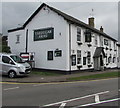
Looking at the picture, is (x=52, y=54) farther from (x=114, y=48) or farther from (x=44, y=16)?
(x=114, y=48)

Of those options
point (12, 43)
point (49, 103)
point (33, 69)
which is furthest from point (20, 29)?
point (49, 103)

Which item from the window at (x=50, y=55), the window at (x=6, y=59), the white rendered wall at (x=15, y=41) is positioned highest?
the white rendered wall at (x=15, y=41)

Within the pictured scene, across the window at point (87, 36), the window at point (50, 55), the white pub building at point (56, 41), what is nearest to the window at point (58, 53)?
the white pub building at point (56, 41)

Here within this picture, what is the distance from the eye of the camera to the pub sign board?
835 inches

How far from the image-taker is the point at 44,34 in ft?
71.6

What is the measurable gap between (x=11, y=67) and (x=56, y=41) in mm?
7527

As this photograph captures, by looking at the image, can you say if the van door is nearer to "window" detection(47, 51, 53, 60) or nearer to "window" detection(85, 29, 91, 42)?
"window" detection(47, 51, 53, 60)

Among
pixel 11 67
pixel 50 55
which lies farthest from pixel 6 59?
pixel 50 55

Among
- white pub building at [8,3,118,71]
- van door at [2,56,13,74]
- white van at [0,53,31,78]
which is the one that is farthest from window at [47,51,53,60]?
van door at [2,56,13,74]

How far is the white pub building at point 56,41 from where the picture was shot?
1986cm

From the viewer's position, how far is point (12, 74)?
586 inches

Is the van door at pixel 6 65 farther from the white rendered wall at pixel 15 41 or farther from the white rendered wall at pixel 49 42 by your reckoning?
the white rendered wall at pixel 15 41

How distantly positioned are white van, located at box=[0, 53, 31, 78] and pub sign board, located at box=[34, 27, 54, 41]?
7071 millimetres

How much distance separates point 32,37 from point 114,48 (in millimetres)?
20986
